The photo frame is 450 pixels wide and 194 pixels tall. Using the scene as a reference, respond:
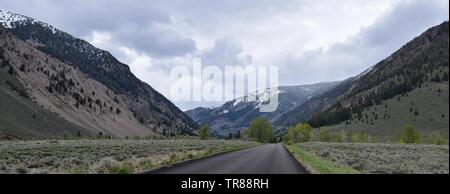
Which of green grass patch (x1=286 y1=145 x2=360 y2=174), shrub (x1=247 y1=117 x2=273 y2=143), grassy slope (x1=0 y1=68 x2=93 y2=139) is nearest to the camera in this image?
green grass patch (x1=286 y1=145 x2=360 y2=174)

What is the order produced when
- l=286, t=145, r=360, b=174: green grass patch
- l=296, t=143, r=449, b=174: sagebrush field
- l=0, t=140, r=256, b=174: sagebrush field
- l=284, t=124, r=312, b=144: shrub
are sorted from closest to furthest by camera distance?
1. l=286, t=145, r=360, b=174: green grass patch
2. l=0, t=140, r=256, b=174: sagebrush field
3. l=296, t=143, r=449, b=174: sagebrush field
4. l=284, t=124, r=312, b=144: shrub

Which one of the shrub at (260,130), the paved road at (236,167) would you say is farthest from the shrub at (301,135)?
the paved road at (236,167)

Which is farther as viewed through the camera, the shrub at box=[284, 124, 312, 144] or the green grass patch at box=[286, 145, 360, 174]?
the shrub at box=[284, 124, 312, 144]

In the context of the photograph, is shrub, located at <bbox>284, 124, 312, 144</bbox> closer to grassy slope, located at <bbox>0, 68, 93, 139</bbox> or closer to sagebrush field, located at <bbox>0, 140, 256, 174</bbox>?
grassy slope, located at <bbox>0, 68, 93, 139</bbox>

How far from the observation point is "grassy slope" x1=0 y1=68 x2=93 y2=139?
147500 millimetres

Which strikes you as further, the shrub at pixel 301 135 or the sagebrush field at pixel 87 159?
the shrub at pixel 301 135

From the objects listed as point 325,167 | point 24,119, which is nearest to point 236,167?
point 325,167

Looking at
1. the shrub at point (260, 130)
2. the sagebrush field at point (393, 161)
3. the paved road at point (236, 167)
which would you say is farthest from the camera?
the shrub at point (260, 130)

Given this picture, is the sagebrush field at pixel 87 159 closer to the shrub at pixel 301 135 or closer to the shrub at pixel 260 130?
the shrub at pixel 260 130

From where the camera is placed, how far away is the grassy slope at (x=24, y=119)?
148 meters

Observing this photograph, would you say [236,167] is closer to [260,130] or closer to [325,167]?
[325,167]

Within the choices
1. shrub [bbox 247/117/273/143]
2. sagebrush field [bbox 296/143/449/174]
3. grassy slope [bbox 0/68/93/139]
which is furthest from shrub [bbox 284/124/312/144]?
sagebrush field [bbox 296/143/449/174]
